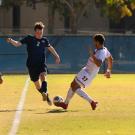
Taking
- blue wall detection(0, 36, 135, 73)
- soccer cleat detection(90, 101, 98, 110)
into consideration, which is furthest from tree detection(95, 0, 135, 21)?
soccer cleat detection(90, 101, 98, 110)

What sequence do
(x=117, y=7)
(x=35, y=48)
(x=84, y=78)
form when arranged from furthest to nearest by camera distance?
(x=117, y=7)
(x=35, y=48)
(x=84, y=78)

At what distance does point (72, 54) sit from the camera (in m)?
31.4

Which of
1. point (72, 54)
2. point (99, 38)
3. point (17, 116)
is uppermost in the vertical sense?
point (99, 38)

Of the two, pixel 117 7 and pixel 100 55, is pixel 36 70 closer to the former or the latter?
pixel 100 55

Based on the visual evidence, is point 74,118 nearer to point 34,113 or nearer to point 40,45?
point 34,113

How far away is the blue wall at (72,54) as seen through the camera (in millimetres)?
30625

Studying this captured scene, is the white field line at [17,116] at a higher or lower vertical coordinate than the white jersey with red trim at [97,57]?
lower

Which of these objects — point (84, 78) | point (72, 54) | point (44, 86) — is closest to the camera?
point (84, 78)

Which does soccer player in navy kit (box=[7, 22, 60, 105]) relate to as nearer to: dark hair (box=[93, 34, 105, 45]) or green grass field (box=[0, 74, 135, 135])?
green grass field (box=[0, 74, 135, 135])

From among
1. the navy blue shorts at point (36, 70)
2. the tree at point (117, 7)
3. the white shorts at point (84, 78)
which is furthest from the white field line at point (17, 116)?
the tree at point (117, 7)

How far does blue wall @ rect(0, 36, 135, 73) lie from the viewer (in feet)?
100

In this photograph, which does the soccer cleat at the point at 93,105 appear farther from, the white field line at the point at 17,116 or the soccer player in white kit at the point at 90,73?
the white field line at the point at 17,116

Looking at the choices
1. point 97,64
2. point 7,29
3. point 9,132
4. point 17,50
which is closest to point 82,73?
point 97,64

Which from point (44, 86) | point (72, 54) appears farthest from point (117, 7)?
point (44, 86)
